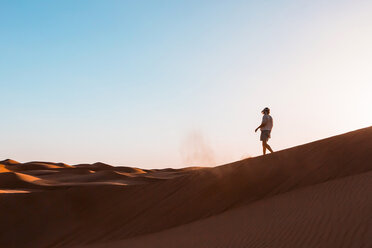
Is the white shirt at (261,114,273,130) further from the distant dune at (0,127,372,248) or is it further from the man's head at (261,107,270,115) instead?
the distant dune at (0,127,372,248)

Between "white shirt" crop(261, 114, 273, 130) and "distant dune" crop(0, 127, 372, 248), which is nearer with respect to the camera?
"distant dune" crop(0, 127, 372, 248)

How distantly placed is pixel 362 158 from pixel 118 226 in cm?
691

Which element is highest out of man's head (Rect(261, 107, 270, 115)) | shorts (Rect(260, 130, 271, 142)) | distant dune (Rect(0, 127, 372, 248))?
man's head (Rect(261, 107, 270, 115))

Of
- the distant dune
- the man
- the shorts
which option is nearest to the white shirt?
the man

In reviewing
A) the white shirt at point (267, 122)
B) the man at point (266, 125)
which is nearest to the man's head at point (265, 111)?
the man at point (266, 125)

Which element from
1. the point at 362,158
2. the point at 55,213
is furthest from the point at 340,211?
the point at 55,213

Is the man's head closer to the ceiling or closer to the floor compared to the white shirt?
closer to the ceiling

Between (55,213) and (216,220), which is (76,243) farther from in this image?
(216,220)

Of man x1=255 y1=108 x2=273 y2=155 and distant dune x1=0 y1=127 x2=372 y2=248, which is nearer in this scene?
distant dune x1=0 y1=127 x2=372 y2=248

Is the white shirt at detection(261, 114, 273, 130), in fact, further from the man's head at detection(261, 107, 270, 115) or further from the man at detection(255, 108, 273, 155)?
the man's head at detection(261, 107, 270, 115)

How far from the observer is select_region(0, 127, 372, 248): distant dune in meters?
6.19

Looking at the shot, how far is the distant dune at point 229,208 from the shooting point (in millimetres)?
6191

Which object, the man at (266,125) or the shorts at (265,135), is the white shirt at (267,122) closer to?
the man at (266,125)

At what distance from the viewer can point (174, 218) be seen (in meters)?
9.71
